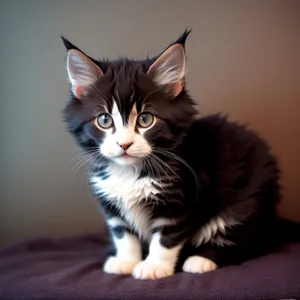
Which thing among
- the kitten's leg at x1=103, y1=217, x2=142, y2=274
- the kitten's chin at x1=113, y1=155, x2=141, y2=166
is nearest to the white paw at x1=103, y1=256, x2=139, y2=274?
the kitten's leg at x1=103, y1=217, x2=142, y2=274

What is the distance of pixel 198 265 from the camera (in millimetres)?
1330

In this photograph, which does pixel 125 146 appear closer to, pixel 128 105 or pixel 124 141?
pixel 124 141

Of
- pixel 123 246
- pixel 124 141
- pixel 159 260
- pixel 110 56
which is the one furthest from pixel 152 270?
pixel 110 56

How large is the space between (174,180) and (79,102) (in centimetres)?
40

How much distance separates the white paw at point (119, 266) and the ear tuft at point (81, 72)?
1.82 feet

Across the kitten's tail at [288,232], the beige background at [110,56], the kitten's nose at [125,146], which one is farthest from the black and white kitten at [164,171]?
the beige background at [110,56]

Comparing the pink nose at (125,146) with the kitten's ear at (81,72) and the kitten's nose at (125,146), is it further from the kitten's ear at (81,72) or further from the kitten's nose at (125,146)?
the kitten's ear at (81,72)

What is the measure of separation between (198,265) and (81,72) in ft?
2.36

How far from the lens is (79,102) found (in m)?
1.35

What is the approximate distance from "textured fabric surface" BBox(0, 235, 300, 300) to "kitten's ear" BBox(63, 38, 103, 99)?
0.57 m

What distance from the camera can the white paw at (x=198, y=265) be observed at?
1.32m

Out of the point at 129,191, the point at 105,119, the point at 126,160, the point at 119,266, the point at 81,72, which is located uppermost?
the point at 81,72

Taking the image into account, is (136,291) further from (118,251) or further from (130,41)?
(130,41)

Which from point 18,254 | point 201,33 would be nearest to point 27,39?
point 201,33
